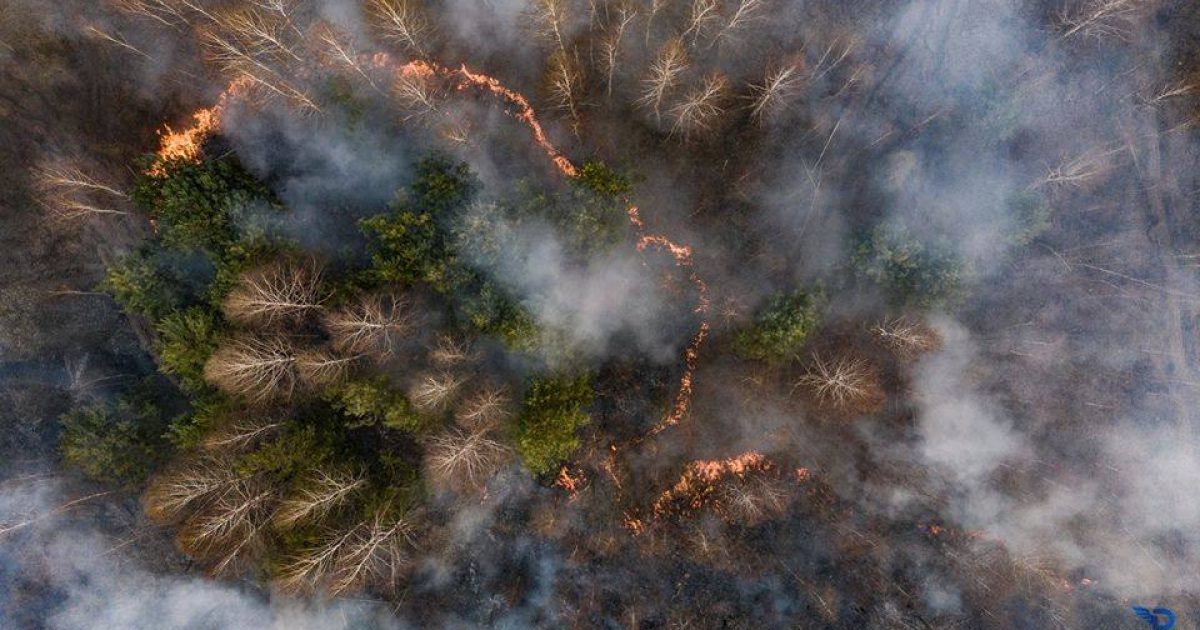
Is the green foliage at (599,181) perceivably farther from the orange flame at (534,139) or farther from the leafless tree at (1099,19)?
the leafless tree at (1099,19)

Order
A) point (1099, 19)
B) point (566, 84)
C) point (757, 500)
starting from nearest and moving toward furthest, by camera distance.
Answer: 1. point (566, 84)
2. point (1099, 19)
3. point (757, 500)

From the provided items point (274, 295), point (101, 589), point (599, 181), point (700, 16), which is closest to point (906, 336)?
point (599, 181)

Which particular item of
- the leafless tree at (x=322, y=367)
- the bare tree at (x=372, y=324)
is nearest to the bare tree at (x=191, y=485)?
the leafless tree at (x=322, y=367)

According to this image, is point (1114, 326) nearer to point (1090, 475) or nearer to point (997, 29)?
point (1090, 475)

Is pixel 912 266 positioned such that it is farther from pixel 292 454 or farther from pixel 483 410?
pixel 292 454

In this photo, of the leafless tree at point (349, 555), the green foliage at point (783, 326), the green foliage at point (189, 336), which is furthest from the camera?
the green foliage at point (783, 326)

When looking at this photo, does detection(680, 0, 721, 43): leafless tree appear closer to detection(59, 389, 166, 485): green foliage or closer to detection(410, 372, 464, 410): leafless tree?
detection(410, 372, 464, 410): leafless tree
